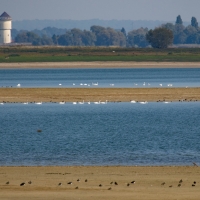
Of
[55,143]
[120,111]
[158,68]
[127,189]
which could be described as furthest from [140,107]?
[158,68]

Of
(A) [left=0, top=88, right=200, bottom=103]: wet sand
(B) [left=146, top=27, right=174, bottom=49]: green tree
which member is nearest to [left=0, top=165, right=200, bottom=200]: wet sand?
(A) [left=0, top=88, right=200, bottom=103]: wet sand

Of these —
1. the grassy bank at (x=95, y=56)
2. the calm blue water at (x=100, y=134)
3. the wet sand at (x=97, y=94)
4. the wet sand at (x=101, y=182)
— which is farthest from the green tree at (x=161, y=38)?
the wet sand at (x=101, y=182)

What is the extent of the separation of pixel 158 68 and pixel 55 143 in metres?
82.4

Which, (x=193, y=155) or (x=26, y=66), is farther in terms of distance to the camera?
(x=26, y=66)

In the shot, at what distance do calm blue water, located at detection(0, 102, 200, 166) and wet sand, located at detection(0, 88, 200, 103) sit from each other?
2.31m

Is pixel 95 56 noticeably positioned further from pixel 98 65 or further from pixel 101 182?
pixel 101 182

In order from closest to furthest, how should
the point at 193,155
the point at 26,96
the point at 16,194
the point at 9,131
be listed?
the point at 16,194
the point at 193,155
the point at 9,131
the point at 26,96

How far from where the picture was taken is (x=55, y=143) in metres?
28.1

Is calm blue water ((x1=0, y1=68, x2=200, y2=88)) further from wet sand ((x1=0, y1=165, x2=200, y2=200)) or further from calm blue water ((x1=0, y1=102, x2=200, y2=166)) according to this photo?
wet sand ((x1=0, y1=165, x2=200, y2=200))

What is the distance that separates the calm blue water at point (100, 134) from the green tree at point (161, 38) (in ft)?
333

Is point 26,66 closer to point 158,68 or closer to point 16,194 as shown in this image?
point 158,68

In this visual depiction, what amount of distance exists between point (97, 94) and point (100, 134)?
777 inches

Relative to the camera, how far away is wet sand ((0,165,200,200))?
17.3m

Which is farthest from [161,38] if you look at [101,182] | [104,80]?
[101,182]
